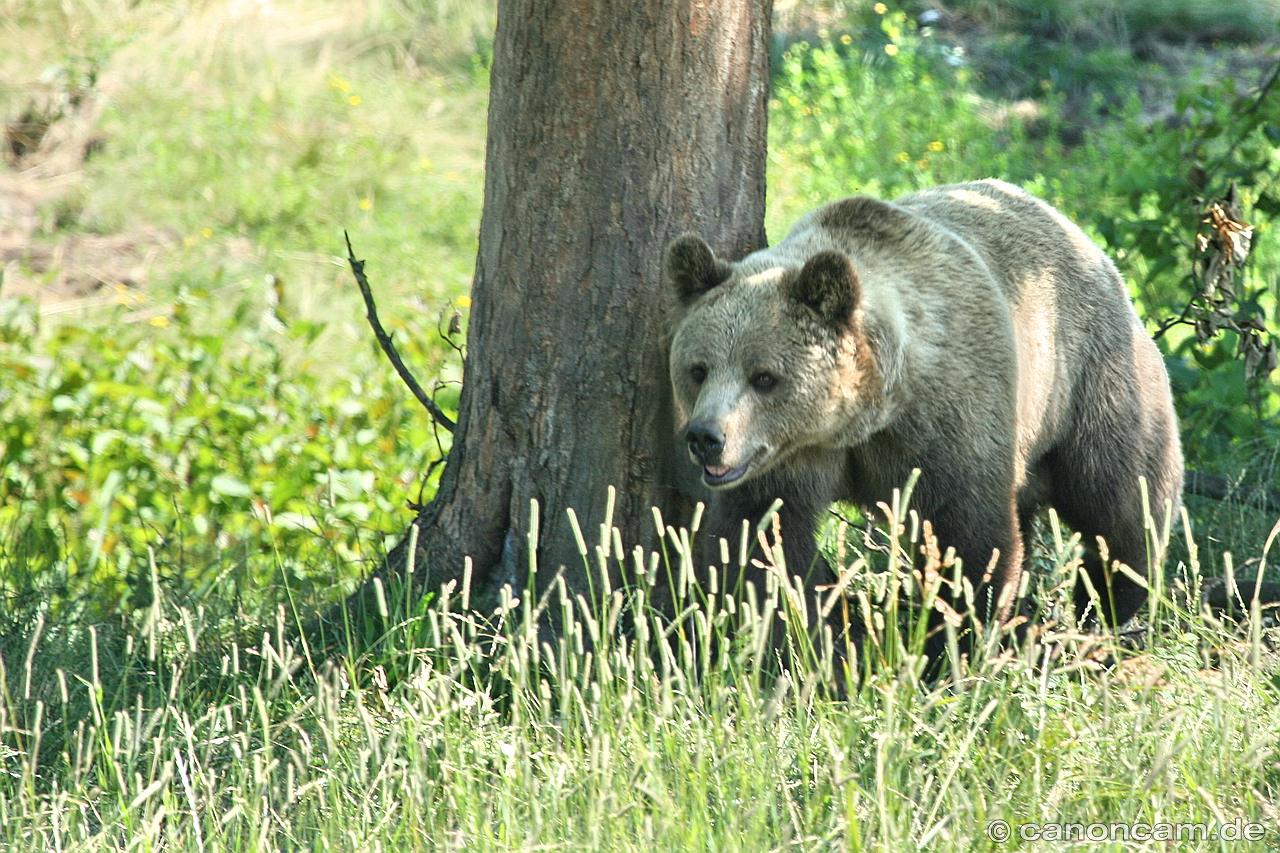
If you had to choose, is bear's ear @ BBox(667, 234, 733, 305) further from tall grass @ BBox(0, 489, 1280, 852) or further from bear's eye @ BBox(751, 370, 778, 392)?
tall grass @ BBox(0, 489, 1280, 852)

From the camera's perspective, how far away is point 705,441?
3.26 metres

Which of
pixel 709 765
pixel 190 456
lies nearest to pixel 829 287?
pixel 709 765

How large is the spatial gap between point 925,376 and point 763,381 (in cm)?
48

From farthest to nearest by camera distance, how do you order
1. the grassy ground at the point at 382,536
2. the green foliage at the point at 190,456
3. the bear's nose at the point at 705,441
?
the green foliage at the point at 190,456
the bear's nose at the point at 705,441
the grassy ground at the point at 382,536

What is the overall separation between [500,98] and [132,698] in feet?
6.78

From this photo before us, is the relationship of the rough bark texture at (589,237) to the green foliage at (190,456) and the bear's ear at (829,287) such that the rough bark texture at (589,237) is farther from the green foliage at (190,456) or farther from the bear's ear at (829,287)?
the green foliage at (190,456)

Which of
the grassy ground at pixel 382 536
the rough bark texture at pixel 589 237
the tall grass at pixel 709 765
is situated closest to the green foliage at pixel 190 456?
the grassy ground at pixel 382 536

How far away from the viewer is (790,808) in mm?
2545

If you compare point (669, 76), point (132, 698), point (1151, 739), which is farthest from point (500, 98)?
point (1151, 739)

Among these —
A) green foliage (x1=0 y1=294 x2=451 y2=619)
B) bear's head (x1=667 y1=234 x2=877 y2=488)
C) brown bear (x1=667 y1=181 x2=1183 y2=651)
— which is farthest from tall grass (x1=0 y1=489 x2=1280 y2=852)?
green foliage (x1=0 y1=294 x2=451 y2=619)

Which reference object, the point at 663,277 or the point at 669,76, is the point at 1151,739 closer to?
the point at 663,277

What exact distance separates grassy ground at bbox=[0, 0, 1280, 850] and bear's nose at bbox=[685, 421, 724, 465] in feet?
1.06

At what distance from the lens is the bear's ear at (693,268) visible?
342cm

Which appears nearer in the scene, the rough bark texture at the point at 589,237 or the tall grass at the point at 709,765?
the tall grass at the point at 709,765
